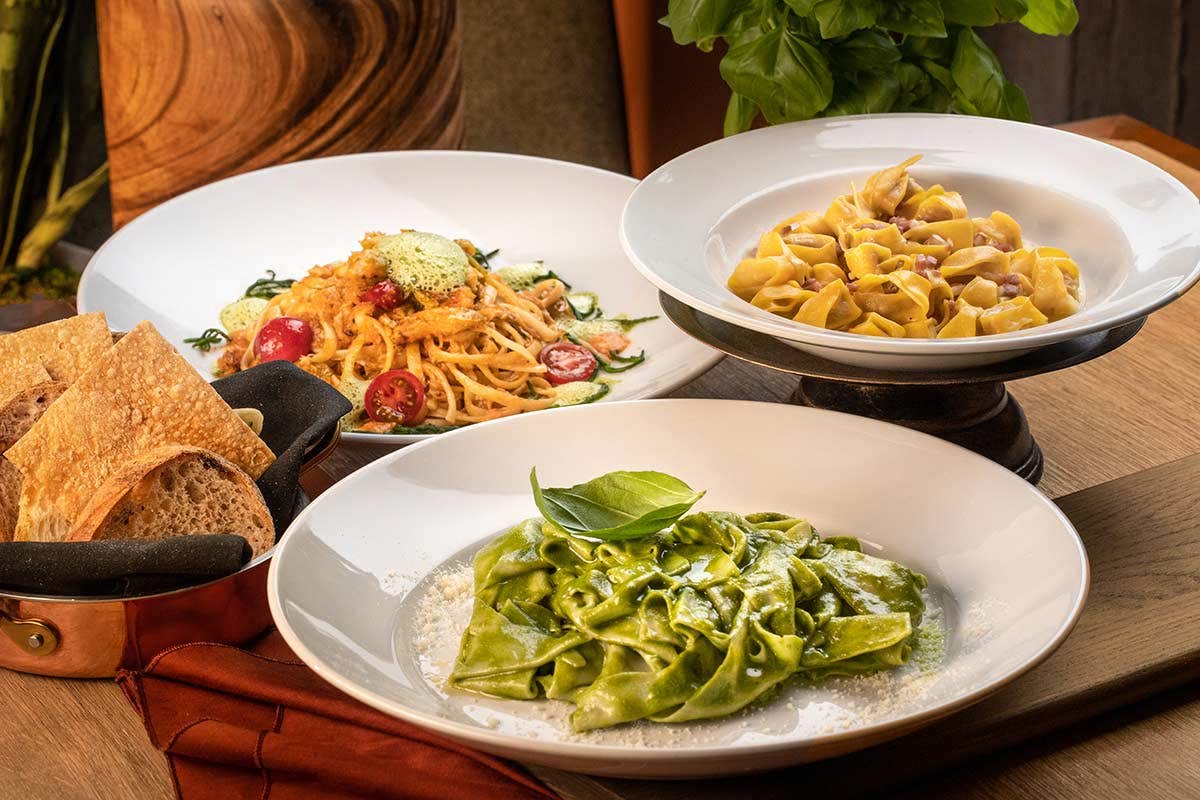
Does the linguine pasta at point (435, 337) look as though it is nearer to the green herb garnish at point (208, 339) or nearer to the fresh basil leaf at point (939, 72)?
the green herb garnish at point (208, 339)

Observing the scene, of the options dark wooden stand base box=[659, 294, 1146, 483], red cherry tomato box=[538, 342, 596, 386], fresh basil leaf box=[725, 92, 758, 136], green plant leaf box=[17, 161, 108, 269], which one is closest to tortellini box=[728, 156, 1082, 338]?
dark wooden stand base box=[659, 294, 1146, 483]

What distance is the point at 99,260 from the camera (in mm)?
2078

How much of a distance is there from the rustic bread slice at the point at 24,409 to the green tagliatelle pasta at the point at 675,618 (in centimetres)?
52

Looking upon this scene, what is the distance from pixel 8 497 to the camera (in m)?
1.33

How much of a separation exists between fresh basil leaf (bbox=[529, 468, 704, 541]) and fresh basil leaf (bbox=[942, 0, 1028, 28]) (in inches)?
31.7

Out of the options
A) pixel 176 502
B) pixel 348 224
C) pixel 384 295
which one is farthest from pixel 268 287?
pixel 176 502

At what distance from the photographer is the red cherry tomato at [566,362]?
6.24 feet

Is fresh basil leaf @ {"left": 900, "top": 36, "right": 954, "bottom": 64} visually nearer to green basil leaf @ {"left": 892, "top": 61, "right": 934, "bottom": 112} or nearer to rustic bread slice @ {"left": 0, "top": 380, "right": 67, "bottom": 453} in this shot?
green basil leaf @ {"left": 892, "top": 61, "right": 934, "bottom": 112}

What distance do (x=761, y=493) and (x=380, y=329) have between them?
78cm

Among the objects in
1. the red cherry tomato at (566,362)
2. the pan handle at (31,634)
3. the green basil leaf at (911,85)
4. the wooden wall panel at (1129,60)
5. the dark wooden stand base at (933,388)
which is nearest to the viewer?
the pan handle at (31,634)

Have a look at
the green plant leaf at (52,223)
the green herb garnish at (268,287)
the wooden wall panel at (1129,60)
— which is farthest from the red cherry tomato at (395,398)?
the wooden wall panel at (1129,60)

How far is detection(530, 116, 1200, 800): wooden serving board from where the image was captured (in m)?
1.11

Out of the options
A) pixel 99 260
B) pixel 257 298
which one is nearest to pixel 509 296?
pixel 257 298

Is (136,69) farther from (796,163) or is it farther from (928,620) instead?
(928,620)
